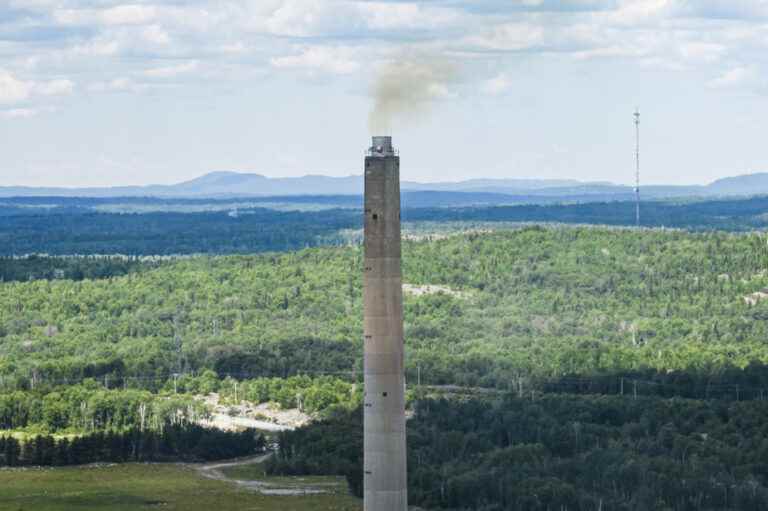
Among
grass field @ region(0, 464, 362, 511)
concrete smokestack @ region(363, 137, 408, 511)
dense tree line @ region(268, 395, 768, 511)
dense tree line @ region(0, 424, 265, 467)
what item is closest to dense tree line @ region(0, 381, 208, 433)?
dense tree line @ region(0, 424, 265, 467)

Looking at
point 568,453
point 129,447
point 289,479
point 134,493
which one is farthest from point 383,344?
point 129,447

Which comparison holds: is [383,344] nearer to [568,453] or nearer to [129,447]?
[568,453]

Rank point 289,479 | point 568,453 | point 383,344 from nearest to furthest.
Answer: point 383,344, point 289,479, point 568,453

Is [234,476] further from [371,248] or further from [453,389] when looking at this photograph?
[371,248]

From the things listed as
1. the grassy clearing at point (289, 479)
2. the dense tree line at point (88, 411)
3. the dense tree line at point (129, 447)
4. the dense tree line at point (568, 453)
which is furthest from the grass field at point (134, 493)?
the dense tree line at point (88, 411)

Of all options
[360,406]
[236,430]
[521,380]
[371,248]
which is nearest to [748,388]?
[521,380]

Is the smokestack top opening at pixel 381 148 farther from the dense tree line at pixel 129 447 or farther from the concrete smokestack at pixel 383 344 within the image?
the dense tree line at pixel 129 447
